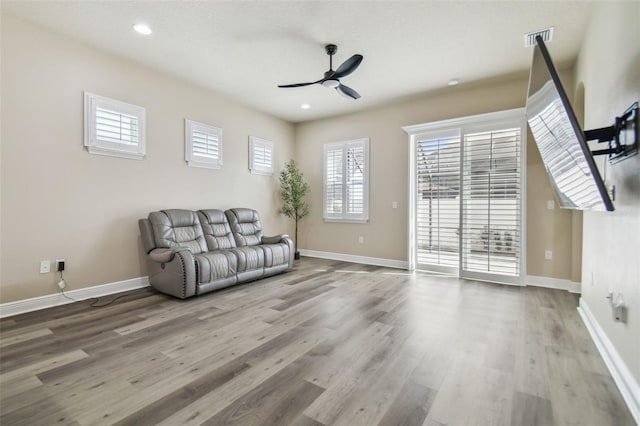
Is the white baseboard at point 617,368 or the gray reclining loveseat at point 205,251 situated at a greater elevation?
the gray reclining loveseat at point 205,251

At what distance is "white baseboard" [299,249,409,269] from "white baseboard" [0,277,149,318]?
3275mm

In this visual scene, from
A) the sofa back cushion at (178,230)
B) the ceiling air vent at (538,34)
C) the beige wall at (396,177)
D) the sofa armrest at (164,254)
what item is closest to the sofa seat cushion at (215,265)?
the sofa armrest at (164,254)

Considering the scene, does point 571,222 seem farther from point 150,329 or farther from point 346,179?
point 150,329

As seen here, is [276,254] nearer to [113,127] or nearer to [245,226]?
[245,226]

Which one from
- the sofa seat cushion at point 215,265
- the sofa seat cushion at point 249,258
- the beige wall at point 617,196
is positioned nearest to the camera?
the beige wall at point 617,196

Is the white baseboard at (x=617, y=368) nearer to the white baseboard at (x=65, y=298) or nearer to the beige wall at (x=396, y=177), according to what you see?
the beige wall at (x=396, y=177)

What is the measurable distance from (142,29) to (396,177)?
4.19 metres

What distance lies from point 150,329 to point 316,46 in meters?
3.44

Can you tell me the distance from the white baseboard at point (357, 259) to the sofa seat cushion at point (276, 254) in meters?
1.55

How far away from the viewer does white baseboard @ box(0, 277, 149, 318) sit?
2988 millimetres

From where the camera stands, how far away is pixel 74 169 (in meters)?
3.42

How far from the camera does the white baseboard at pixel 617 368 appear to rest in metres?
1.61

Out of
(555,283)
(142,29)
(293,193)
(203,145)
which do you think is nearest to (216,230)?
(203,145)

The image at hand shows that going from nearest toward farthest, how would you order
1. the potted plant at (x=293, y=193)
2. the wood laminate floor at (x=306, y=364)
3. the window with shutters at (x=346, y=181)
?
the wood laminate floor at (x=306, y=364)
the window with shutters at (x=346, y=181)
the potted plant at (x=293, y=193)
